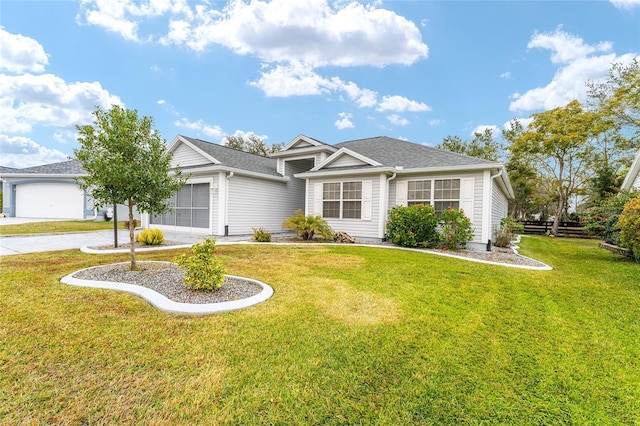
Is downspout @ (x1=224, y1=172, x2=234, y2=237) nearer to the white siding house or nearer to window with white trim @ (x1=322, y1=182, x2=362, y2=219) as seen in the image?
the white siding house

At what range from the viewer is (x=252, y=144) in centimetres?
3412

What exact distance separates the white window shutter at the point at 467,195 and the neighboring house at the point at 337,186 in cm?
3

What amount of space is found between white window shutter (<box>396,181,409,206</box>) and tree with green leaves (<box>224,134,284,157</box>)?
24654 mm

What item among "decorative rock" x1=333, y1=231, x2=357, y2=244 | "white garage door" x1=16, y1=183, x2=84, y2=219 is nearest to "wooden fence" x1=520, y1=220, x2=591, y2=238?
"decorative rock" x1=333, y1=231, x2=357, y2=244

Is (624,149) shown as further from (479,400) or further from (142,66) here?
(142,66)

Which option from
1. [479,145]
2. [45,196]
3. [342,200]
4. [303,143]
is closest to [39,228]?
[45,196]

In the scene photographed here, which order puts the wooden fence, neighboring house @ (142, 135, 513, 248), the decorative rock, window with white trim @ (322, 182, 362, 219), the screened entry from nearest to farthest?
neighboring house @ (142, 135, 513, 248) → the decorative rock → window with white trim @ (322, 182, 362, 219) → the screened entry → the wooden fence

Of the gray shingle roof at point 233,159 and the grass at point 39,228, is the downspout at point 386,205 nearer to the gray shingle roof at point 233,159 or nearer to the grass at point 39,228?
the gray shingle roof at point 233,159

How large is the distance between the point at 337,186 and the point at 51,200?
21.1 meters

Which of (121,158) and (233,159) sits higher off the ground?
(233,159)

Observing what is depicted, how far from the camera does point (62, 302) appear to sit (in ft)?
12.1

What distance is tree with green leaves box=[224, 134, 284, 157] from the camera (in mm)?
33656

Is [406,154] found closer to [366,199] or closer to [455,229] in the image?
[366,199]

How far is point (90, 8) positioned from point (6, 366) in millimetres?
12029
